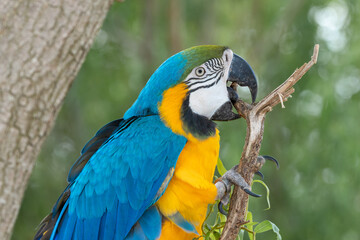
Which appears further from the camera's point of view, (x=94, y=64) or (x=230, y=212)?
(x=94, y=64)

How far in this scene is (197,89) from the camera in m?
1.54

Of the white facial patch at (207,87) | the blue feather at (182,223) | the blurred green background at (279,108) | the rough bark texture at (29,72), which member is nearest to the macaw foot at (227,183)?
the blue feather at (182,223)

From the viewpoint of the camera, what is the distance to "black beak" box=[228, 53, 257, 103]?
156 cm

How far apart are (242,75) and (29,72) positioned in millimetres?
891

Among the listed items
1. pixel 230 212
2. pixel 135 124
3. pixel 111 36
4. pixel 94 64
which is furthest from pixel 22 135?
pixel 111 36

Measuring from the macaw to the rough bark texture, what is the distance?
1.69 feet

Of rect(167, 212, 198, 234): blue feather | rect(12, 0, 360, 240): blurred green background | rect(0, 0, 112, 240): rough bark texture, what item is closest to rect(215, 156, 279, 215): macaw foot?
rect(167, 212, 198, 234): blue feather

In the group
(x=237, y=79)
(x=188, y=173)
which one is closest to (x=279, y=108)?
(x=237, y=79)

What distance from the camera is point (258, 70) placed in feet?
11.7

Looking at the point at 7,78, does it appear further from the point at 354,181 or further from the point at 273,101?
the point at 354,181

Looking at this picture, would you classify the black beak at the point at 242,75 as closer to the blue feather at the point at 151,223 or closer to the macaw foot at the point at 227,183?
the macaw foot at the point at 227,183

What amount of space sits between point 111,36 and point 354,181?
2.02m

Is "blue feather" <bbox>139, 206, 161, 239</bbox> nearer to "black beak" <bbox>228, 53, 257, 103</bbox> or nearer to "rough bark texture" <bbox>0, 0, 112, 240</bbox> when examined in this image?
"black beak" <bbox>228, 53, 257, 103</bbox>

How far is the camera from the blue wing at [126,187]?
1.50 m
